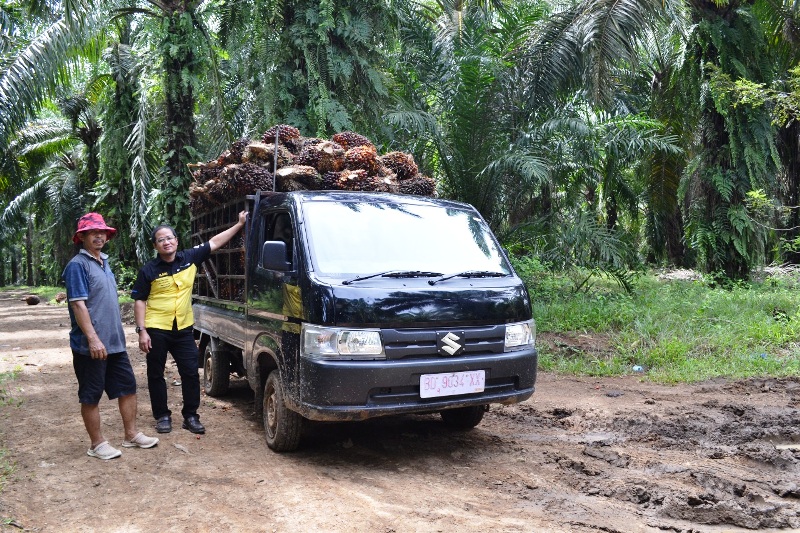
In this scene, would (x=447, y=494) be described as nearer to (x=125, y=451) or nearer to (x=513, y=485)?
(x=513, y=485)

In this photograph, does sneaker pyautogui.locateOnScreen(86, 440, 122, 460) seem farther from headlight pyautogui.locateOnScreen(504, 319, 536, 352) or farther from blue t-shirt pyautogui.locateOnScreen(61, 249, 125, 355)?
headlight pyautogui.locateOnScreen(504, 319, 536, 352)

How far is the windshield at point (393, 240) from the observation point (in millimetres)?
4445

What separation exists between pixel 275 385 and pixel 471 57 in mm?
7197

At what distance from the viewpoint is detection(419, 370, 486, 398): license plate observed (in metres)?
4.16

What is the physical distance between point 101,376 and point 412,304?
2.34 m

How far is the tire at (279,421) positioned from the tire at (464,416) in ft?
4.25

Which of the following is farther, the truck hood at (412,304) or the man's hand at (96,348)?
the man's hand at (96,348)

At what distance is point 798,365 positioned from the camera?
23.6 ft

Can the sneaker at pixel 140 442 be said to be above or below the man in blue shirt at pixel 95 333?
below

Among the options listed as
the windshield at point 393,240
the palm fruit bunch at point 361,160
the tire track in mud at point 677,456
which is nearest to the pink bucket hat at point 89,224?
the windshield at point 393,240

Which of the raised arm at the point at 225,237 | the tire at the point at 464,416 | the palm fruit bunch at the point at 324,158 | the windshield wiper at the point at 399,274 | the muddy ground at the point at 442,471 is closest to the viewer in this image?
the muddy ground at the point at 442,471

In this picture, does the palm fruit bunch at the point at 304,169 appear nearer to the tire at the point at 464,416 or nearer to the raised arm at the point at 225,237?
the raised arm at the point at 225,237

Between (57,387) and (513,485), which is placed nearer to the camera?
(513,485)

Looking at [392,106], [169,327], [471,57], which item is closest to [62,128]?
[392,106]
